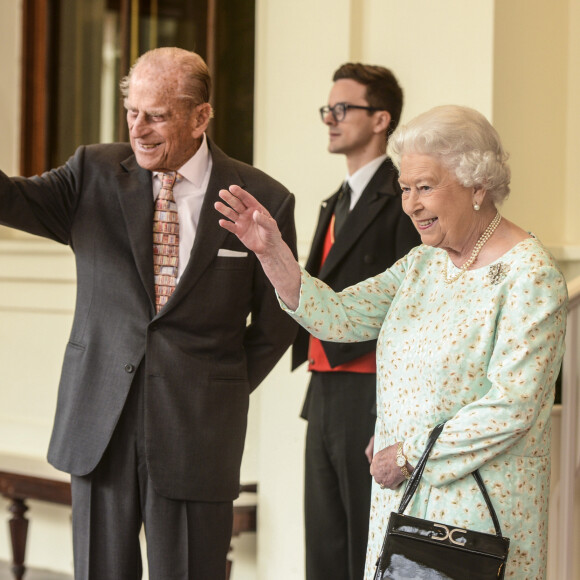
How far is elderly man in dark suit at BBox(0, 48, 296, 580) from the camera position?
2.27m

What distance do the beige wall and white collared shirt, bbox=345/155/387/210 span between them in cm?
44

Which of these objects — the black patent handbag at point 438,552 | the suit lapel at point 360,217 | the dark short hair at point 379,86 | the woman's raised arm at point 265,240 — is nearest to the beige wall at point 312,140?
the dark short hair at point 379,86

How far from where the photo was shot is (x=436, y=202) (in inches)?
74.9

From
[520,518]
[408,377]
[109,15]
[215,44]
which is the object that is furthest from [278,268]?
[109,15]

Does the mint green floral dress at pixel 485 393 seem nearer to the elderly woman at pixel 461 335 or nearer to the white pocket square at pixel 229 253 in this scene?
the elderly woman at pixel 461 335

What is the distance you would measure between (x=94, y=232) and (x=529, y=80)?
1733mm

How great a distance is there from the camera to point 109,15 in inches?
193

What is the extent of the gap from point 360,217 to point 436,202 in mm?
1039

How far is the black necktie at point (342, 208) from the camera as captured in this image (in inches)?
120

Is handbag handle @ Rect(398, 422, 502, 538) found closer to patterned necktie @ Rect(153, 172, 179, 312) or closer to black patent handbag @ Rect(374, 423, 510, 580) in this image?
black patent handbag @ Rect(374, 423, 510, 580)

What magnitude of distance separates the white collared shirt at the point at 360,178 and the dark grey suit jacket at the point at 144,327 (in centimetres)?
68

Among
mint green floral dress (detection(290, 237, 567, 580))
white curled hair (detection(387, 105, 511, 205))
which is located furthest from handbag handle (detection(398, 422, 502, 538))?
white curled hair (detection(387, 105, 511, 205))

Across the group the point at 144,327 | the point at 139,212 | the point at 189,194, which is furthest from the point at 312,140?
the point at 144,327

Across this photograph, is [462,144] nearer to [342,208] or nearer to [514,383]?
[514,383]
